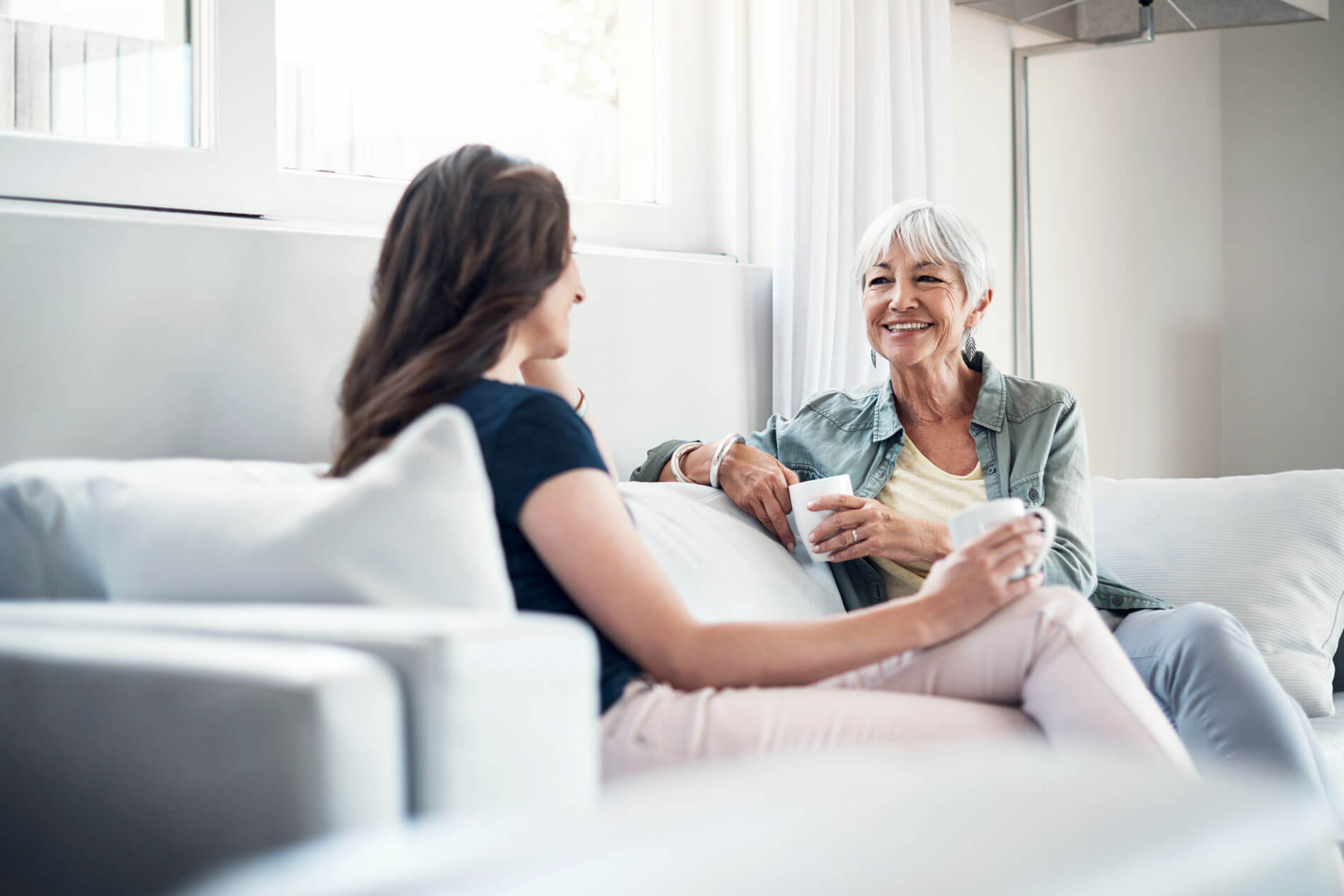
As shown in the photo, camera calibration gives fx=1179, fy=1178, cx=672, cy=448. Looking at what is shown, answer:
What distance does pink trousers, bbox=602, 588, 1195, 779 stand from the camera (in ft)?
3.52

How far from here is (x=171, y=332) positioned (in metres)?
1.58

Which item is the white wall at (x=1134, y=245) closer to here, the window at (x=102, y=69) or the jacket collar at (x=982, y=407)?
the jacket collar at (x=982, y=407)

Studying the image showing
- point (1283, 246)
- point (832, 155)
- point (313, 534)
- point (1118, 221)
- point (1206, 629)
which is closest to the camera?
point (313, 534)

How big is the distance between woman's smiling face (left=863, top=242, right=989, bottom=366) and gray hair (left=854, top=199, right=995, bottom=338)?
1cm

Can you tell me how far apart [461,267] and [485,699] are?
0.65 meters

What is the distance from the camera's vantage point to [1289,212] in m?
4.13

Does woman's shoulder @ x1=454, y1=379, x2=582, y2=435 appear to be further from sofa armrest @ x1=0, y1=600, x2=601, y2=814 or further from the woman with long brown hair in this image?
sofa armrest @ x1=0, y1=600, x2=601, y2=814

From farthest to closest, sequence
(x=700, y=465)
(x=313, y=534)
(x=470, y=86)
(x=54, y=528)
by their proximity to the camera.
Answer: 1. (x=470, y=86)
2. (x=700, y=465)
3. (x=54, y=528)
4. (x=313, y=534)

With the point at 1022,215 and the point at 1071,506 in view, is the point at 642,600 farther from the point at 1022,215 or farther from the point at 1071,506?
the point at 1022,215

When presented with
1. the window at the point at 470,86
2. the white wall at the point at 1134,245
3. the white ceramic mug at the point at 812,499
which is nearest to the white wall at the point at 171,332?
the window at the point at 470,86

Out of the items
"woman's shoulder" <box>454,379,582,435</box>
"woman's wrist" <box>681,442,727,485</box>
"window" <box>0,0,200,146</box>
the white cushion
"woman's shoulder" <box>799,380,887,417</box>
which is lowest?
the white cushion

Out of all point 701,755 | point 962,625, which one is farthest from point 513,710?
point 962,625

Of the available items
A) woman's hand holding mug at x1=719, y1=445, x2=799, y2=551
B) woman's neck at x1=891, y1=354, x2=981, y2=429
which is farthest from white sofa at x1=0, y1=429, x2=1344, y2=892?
woman's neck at x1=891, y1=354, x2=981, y2=429

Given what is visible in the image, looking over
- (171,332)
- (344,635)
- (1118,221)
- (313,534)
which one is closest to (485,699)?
(344,635)
